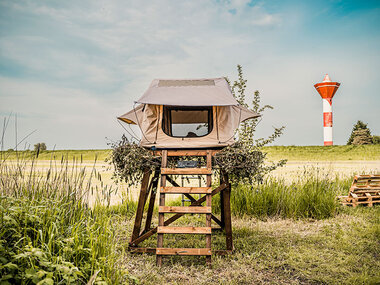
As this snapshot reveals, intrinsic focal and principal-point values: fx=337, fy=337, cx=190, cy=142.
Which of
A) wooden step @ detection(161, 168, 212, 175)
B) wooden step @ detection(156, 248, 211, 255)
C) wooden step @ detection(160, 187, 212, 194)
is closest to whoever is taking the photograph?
wooden step @ detection(156, 248, 211, 255)

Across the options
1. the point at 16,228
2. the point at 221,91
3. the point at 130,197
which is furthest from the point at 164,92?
the point at 130,197

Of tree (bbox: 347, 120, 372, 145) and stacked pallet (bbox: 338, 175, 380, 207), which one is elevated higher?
tree (bbox: 347, 120, 372, 145)

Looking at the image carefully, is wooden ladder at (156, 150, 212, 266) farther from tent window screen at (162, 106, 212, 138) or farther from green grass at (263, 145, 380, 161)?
green grass at (263, 145, 380, 161)

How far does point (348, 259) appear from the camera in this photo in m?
5.48

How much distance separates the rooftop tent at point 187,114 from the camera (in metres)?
5.88

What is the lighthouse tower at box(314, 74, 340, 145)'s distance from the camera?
29.6 metres

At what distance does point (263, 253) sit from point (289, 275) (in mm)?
871

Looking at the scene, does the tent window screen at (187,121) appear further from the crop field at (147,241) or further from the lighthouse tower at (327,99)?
the lighthouse tower at (327,99)

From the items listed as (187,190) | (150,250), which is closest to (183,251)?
(150,250)

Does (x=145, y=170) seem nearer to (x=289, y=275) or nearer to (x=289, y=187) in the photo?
(x=289, y=275)

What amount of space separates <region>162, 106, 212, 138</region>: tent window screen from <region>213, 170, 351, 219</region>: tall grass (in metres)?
2.45

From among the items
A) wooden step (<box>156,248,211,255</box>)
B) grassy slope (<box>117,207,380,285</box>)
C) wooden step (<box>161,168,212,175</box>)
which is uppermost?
wooden step (<box>161,168,212,175</box>)

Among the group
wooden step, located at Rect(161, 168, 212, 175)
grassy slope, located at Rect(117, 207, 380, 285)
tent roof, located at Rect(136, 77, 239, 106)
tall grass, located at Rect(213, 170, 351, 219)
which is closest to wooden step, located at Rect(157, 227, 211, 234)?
grassy slope, located at Rect(117, 207, 380, 285)

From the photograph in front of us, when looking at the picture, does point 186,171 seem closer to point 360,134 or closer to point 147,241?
point 147,241
